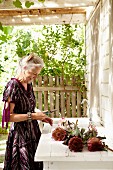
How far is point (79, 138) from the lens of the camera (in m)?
3.10

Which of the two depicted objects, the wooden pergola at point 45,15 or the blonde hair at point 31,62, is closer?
the blonde hair at point 31,62

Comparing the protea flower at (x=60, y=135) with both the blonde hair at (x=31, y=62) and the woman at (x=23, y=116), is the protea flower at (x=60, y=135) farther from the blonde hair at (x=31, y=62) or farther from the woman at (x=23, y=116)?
the blonde hair at (x=31, y=62)

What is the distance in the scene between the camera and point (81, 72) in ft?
27.0

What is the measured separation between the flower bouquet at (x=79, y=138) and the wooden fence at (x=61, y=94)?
4532 mm

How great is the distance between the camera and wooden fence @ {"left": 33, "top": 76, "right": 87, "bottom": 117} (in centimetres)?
839

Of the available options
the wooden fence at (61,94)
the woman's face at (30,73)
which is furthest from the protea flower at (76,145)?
the wooden fence at (61,94)

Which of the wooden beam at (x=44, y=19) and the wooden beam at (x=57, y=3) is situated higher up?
the wooden beam at (x=44, y=19)

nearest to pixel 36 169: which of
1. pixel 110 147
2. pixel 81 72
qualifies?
pixel 110 147

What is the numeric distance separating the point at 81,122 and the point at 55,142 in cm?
133

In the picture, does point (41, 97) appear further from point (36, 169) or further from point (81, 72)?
point (36, 169)

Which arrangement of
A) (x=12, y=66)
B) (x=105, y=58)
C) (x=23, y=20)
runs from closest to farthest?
(x=105, y=58)
(x=23, y=20)
(x=12, y=66)

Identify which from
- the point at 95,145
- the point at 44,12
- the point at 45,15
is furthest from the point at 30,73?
the point at 45,15

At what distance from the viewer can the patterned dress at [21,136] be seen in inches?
148

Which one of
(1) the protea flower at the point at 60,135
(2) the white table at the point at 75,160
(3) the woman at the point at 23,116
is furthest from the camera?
(3) the woman at the point at 23,116
